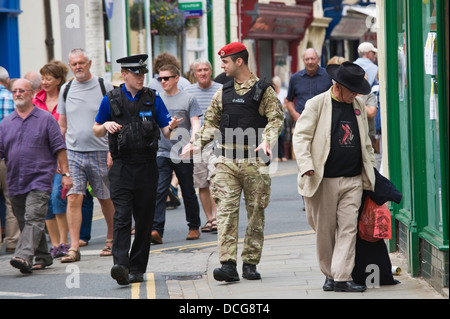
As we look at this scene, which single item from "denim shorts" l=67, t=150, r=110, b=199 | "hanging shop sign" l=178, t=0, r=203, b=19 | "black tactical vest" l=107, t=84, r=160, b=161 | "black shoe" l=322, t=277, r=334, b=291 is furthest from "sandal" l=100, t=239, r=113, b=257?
"hanging shop sign" l=178, t=0, r=203, b=19

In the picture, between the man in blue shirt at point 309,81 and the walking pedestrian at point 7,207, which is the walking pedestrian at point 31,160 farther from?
the man in blue shirt at point 309,81

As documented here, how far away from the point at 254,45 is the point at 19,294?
25776mm

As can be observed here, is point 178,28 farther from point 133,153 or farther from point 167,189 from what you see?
point 133,153

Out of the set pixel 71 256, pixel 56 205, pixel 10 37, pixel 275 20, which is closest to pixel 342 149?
pixel 71 256

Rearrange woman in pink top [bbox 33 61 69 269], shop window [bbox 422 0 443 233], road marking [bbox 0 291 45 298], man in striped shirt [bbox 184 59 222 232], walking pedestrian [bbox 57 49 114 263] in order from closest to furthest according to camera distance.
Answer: shop window [bbox 422 0 443 233]
road marking [bbox 0 291 45 298]
walking pedestrian [bbox 57 49 114 263]
woman in pink top [bbox 33 61 69 269]
man in striped shirt [bbox 184 59 222 232]

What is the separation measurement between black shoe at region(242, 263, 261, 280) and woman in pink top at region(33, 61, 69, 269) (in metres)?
2.94

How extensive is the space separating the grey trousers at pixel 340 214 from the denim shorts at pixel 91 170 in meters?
3.60

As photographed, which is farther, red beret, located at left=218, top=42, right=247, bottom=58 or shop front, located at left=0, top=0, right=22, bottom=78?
shop front, located at left=0, top=0, right=22, bottom=78

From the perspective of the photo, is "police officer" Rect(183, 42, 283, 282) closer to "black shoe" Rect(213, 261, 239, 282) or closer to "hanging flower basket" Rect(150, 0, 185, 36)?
"black shoe" Rect(213, 261, 239, 282)

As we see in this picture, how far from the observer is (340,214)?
791 cm

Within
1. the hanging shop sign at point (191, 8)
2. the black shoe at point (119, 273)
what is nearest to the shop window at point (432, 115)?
the black shoe at point (119, 273)

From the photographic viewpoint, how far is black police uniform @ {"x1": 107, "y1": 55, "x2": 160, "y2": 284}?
29.1 feet

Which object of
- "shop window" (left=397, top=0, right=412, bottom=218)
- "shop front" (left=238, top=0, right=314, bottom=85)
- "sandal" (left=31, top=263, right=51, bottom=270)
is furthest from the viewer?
"shop front" (left=238, top=0, right=314, bottom=85)
